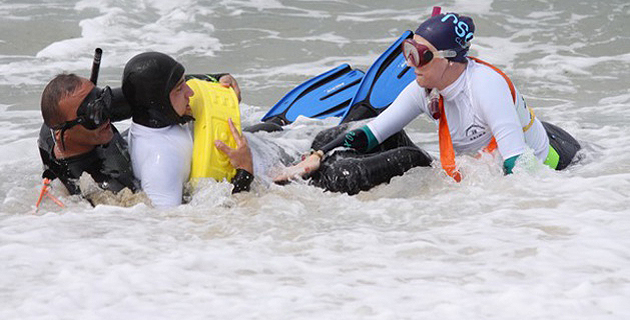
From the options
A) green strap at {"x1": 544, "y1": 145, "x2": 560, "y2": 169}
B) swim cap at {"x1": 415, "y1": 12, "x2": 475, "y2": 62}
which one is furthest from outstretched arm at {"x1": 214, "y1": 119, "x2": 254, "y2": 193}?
green strap at {"x1": 544, "y1": 145, "x2": 560, "y2": 169}

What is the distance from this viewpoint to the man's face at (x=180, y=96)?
14.2 feet

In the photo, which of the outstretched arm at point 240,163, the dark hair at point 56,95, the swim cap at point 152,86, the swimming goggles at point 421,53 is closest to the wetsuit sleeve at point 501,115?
the swimming goggles at point 421,53

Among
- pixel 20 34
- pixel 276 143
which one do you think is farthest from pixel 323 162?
pixel 20 34

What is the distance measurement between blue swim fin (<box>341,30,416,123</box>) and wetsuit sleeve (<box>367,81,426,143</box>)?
0.92 m

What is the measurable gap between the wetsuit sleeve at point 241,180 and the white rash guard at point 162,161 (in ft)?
0.85

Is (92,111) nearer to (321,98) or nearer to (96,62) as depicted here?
(96,62)

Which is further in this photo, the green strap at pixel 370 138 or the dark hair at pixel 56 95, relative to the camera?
the green strap at pixel 370 138

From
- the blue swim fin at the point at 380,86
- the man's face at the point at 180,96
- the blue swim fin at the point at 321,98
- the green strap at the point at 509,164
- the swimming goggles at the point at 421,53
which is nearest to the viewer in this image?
the man's face at the point at 180,96

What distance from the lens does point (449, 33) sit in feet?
14.9

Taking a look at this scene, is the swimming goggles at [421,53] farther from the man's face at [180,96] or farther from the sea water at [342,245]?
the man's face at [180,96]

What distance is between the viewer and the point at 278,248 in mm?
3828

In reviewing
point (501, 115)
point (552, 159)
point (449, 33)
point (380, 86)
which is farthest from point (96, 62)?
point (552, 159)

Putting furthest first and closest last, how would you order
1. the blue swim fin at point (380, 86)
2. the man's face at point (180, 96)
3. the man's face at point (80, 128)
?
the blue swim fin at point (380, 86), the man's face at point (180, 96), the man's face at point (80, 128)

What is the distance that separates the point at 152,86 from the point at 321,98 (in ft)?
8.02
